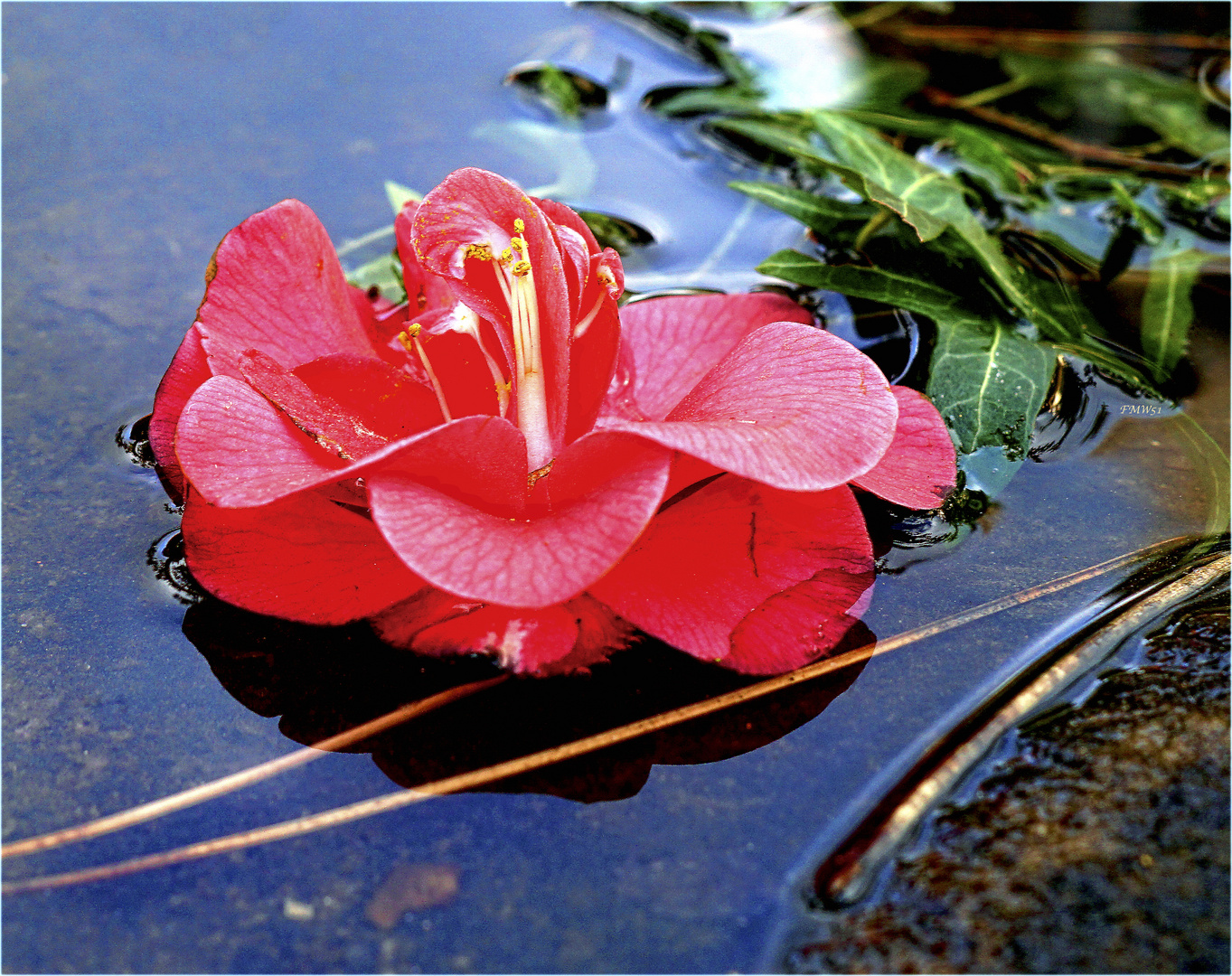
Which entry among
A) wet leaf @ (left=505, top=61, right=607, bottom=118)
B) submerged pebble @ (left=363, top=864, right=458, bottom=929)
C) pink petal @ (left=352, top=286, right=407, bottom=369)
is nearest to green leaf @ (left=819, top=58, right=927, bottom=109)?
wet leaf @ (left=505, top=61, right=607, bottom=118)

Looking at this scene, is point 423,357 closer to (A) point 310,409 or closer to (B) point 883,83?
(A) point 310,409

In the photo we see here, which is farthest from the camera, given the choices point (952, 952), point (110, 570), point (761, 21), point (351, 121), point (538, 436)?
point (761, 21)

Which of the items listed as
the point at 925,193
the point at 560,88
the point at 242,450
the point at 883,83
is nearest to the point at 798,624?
the point at 242,450

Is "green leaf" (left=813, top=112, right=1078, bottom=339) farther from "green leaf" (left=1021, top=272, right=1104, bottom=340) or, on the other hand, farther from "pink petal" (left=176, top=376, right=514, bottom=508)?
"pink petal" (left=176, top=376, right=514, bottom=508)

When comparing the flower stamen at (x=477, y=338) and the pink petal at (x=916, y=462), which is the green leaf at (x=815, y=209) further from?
the flower stamen at (x=477, y=338)

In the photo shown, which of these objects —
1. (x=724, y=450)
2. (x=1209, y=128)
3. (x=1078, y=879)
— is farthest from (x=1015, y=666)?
(x=1209, y=128)

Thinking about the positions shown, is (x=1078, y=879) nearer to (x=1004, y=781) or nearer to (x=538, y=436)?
(x=1004, y=781)
